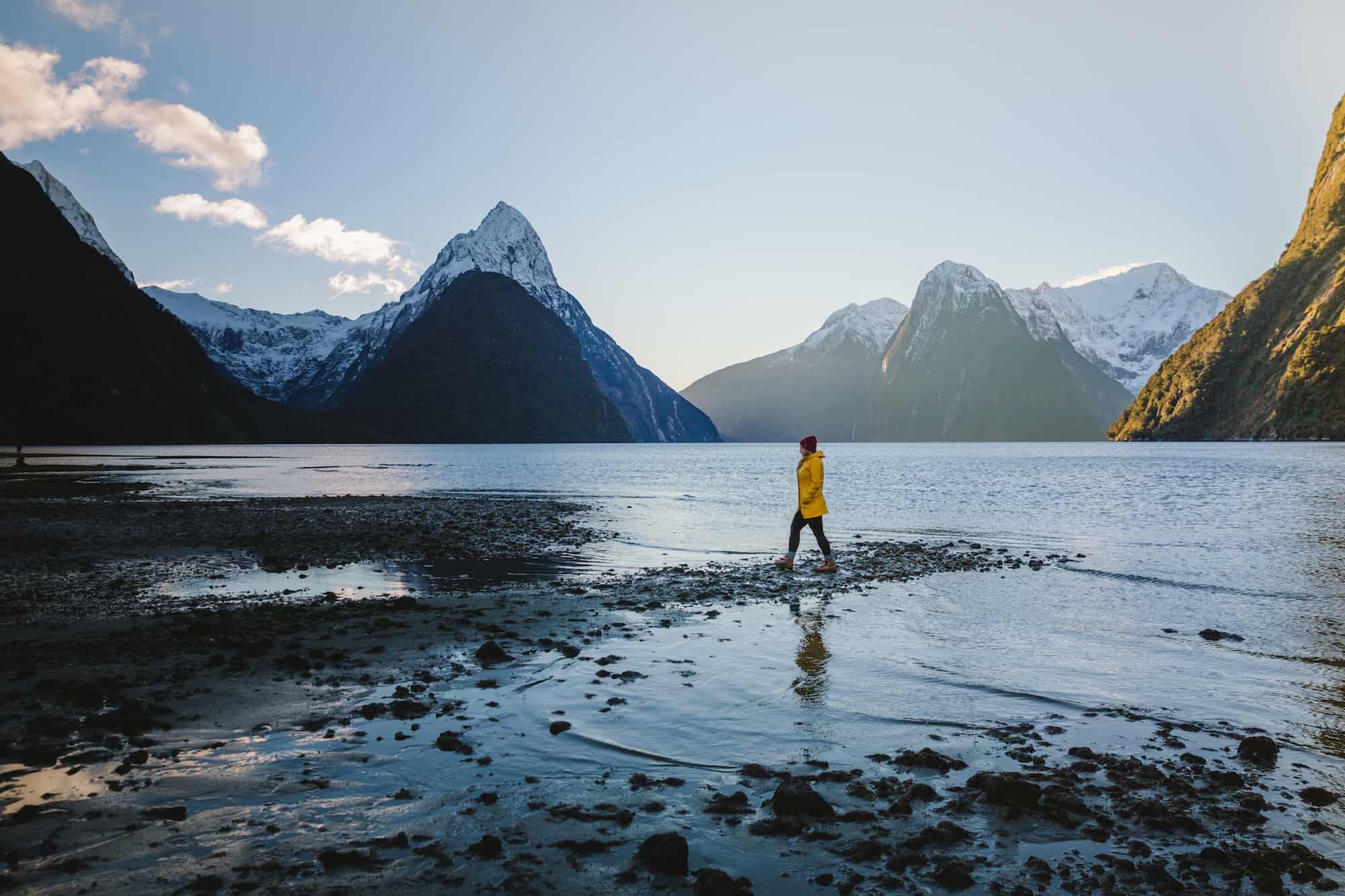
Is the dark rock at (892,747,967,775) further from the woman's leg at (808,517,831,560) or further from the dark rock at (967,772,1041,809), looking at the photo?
the woman's leg at (808,517,831,560)

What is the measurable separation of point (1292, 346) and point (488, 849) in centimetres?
21049

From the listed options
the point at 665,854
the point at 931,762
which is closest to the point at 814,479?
the point at 931,762

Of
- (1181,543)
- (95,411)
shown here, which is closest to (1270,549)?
(1181,543)

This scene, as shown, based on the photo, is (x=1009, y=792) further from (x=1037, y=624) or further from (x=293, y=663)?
(x=293, y=663)

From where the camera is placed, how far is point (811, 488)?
1922 cm

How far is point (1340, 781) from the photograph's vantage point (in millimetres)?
6582

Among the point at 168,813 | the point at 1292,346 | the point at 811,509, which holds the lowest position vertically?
the point at 168,813

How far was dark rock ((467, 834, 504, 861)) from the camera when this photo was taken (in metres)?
5.15

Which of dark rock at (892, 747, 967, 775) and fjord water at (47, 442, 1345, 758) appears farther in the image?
fjord water at (47, 442, 1345, 758)

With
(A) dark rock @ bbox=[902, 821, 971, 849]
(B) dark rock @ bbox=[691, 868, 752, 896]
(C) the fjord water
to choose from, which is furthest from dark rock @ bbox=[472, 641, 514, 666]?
(A) dark rock @ bbox=[902, 821, 971, 849]

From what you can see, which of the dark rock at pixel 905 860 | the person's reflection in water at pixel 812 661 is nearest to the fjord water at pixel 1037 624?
the person's reflection in water at pixel 812 661

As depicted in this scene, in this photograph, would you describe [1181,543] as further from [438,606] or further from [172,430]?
[172,430]

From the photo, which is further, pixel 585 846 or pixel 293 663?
pixel 293 663

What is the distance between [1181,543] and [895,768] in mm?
22235
